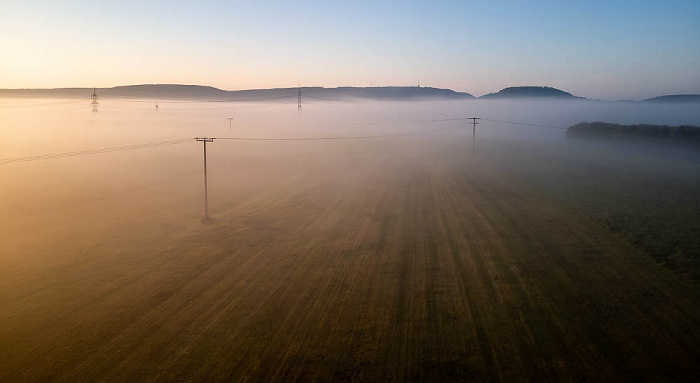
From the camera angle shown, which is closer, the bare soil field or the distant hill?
the bare soil field

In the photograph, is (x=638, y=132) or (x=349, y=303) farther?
(x=638, y=132)

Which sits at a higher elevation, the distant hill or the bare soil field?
the distant hill

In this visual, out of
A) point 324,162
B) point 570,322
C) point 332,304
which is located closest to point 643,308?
point 570,322

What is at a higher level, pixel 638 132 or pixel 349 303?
pixel 638 132

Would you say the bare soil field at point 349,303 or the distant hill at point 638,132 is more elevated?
the distant hill at point 638,132
